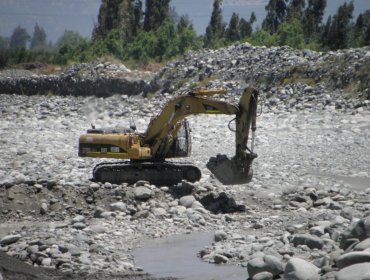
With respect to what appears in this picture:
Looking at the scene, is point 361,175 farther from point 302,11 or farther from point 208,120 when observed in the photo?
point 302,11

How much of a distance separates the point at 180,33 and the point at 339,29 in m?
11.6

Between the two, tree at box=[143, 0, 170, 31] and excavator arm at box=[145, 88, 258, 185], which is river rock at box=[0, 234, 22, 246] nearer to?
excavator arm at box=[145, 88, 258, 185]

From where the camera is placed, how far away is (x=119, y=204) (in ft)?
40.4

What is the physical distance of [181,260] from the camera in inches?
384

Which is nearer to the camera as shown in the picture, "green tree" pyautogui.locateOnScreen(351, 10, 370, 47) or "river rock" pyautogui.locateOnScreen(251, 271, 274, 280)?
"river rock" pyautogui.locateOnScreen(251, 271, 274, 280)

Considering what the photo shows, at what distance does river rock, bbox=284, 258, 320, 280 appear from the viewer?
25.5 feet

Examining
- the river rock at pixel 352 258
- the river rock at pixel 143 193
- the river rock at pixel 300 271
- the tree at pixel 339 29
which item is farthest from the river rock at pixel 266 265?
the tree at pixel 339 29

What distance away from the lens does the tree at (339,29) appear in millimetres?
48844

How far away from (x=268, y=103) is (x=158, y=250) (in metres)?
17.5

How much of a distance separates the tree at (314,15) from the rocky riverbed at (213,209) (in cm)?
3627

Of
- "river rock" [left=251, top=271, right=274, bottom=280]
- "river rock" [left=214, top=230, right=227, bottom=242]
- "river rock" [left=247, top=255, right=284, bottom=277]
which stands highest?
"river rock" [left=247, top=255, right=284, bottom=277]

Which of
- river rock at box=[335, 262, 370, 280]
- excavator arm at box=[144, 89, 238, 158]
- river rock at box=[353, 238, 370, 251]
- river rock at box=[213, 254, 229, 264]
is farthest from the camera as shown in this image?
excavator arm at box=[144, 89, 238, 158]

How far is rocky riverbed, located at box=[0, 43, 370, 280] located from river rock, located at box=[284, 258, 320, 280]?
0.01 meters

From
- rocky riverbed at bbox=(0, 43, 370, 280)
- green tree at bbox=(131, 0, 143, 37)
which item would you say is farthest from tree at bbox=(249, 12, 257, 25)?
rocky riverbed at bbox=(0, 43, 370, 280)
